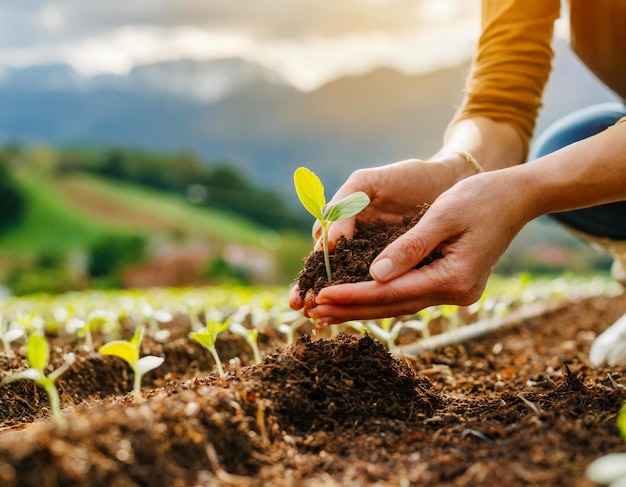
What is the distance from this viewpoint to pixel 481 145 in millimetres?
2467

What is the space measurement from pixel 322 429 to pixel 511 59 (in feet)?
6.07

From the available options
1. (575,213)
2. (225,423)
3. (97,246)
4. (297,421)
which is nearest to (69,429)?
(225,423)

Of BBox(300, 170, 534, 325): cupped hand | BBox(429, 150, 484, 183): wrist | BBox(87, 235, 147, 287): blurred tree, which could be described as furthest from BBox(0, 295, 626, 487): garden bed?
BBox(87, 235, 147, 287): blurred tree

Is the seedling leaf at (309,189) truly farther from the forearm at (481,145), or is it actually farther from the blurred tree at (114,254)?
the blurred tree at (114,254)

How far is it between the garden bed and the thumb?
23cm

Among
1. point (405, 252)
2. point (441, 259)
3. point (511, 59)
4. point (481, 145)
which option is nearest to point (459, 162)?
point (481, 145)

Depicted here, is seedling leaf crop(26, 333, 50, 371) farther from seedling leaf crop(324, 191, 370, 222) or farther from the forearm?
the forearm

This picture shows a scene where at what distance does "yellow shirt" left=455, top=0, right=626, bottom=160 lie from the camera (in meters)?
2.55

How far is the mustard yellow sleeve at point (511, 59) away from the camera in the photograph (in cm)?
256

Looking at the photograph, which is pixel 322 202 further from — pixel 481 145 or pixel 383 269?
pixel 481 145

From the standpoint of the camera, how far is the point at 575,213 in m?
3.04

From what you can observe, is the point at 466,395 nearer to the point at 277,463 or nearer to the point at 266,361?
the point at 266,361

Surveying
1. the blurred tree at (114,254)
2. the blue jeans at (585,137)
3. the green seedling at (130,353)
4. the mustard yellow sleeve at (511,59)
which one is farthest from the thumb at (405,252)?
the blurred tree at (114,254)

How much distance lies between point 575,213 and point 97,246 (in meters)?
11.6
